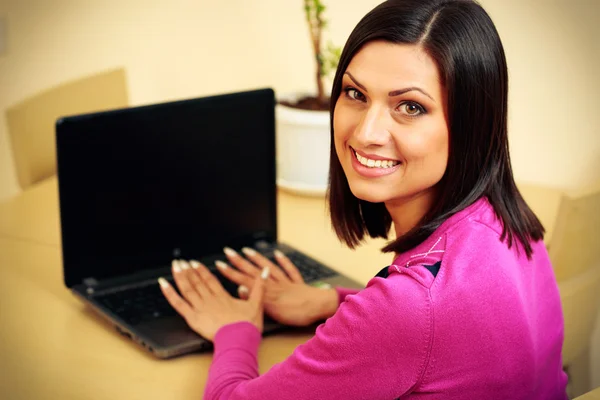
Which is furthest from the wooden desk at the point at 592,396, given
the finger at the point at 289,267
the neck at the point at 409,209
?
the finger at the point at 289,267

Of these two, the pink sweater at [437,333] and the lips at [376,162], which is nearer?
the pink sweater at [437,333]

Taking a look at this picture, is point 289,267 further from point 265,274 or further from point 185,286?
point 185,286

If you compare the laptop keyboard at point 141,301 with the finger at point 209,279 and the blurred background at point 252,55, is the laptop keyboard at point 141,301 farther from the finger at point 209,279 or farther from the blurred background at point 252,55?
the blurred background at point 252,55

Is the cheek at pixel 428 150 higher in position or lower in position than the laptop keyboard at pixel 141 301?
higher

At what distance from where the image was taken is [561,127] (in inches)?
60.7

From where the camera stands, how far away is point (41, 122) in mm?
1623

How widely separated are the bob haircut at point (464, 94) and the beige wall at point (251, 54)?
62cm

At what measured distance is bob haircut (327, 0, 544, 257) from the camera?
83 cm

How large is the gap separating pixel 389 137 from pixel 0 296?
0.71 m

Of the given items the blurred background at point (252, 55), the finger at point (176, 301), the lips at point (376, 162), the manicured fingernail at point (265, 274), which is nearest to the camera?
the lips at point (376, 162)

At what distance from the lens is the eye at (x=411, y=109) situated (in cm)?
85

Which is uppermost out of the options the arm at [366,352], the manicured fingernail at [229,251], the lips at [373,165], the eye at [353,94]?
the eye at [353,94]

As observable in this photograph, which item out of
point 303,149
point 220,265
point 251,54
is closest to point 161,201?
point 220,265

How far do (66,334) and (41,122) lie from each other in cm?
63
